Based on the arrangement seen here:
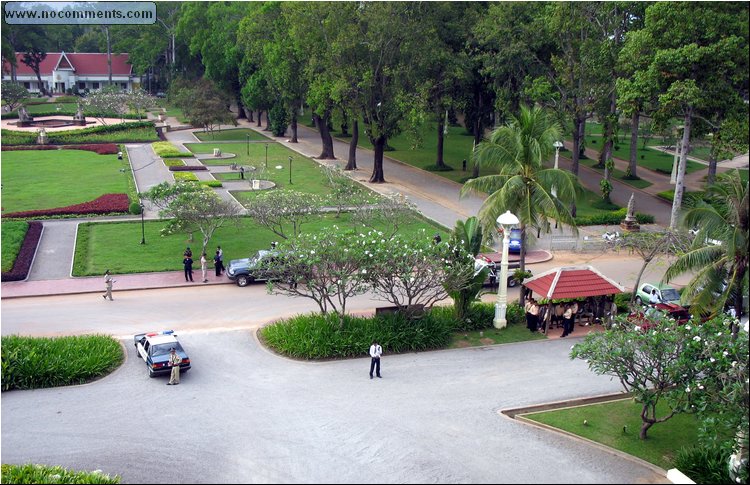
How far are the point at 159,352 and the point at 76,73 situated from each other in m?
94.9

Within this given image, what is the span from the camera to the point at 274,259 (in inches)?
960

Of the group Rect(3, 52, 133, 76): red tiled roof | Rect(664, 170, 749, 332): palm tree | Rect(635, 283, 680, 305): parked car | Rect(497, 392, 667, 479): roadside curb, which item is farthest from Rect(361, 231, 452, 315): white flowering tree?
Rect(3, 52, 133, 76): red tiled roof

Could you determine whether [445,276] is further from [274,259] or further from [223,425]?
[223,425]

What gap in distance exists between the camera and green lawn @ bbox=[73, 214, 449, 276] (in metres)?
31.2

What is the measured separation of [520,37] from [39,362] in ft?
107

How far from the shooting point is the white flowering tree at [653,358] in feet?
55.5

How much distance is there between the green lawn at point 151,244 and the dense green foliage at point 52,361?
8.88 metres

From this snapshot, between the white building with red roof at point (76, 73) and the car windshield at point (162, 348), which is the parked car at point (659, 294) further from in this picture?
the white building with red roof at point (76, 73)

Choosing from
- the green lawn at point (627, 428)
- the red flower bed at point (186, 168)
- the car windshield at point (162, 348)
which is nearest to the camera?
the green lawn at point (627, 428)

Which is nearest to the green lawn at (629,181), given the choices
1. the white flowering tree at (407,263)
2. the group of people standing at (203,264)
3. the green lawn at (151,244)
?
the green lawn at (151,244)

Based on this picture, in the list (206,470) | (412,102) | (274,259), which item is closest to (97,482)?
(206,470)

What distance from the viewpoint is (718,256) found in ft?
64.8

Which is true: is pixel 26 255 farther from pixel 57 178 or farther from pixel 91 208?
pixel 57 178

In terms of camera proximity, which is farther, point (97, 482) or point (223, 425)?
point (223, 425)
